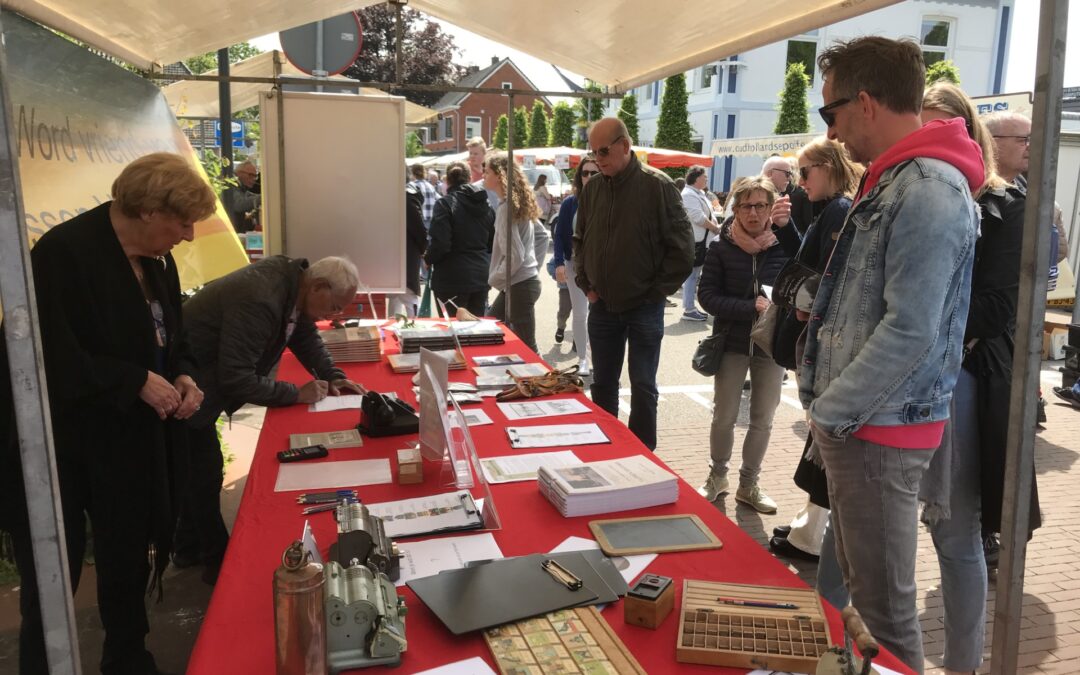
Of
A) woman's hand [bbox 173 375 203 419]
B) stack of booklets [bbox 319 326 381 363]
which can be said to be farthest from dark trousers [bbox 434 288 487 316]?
woman's hand [bbox 173 375 203 419]

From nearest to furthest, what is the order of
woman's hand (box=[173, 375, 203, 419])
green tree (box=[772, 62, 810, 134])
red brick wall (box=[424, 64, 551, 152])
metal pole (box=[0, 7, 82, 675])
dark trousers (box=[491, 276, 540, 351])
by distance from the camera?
1. metal pole (box=[0, 7, 82, 675])
2. woman's hand (box=[173, 375, 203, 419])
3. dark trousers (box=[491, 276, 540, 351])
4. green tree (box=[772, 62, 810, 134])
5. red brick wall (box=[424, 64, 551, 152])

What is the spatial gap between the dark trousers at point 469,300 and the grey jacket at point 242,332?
3245mm

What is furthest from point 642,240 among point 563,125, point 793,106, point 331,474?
point 563,125

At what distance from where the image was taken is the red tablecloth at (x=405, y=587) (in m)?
1.38

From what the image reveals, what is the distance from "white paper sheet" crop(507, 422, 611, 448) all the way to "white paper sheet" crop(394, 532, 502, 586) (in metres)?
0.70

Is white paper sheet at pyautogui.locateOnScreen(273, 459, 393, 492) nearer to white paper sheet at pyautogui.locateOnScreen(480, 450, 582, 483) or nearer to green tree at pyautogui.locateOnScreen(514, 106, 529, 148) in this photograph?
white paper sheet at pyautogui.locateOnScreen(480, 450, 582, 483)

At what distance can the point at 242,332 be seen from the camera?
2.83 m

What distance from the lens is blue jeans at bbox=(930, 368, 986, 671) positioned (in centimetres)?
224

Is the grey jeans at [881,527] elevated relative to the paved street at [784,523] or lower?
elevated

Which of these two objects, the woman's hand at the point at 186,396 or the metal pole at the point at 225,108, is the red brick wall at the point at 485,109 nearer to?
the metal pole at the point at 225,108

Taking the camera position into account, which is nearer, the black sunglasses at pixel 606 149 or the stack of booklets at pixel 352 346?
the stack of booklets at pixel 352 346

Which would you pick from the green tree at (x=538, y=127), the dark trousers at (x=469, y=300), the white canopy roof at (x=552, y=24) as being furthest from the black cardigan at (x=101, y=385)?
the green tree at (x=538, y=127)

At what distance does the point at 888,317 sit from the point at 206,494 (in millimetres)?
2676

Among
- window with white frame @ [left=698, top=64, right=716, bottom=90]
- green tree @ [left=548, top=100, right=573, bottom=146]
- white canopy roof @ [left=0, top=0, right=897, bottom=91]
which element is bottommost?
white canopy roof @ [left=0, top=0, right=897, bottom=91]
